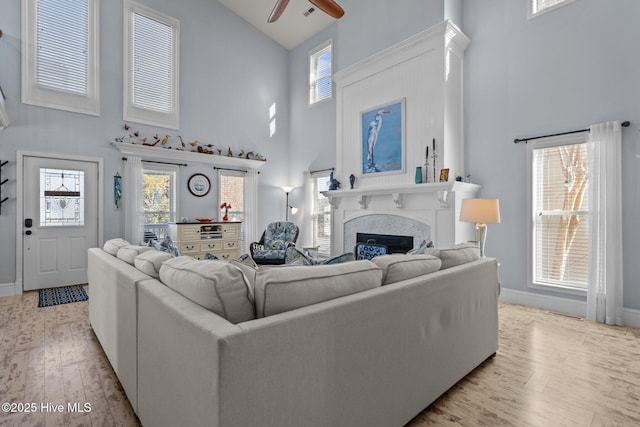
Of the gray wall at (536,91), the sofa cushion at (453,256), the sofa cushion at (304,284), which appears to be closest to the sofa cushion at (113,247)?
the sofa cushion at (304,284)

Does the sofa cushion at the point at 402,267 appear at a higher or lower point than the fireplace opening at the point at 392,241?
higher

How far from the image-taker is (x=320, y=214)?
23.4 ft

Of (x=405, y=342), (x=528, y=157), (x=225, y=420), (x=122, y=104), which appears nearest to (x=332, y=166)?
(x=528, y=157)

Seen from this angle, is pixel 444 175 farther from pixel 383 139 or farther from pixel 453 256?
pixel 453 256

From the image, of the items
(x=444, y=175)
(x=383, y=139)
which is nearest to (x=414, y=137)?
(x=383, y=139)

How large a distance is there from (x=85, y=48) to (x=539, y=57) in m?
6.75

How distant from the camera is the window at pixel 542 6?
388 centimetres

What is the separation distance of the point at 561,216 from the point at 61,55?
7541mm

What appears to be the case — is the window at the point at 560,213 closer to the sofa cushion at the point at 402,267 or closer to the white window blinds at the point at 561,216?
the white window blinds at the point at 561,216

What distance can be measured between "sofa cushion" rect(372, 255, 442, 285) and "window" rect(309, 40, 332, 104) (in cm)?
560

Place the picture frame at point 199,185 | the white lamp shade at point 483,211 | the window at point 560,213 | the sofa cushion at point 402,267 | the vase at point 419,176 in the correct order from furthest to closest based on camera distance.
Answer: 1. the picture frame at point 199,185
2. the vase at point 419,176
3. the window at point 560,213
4. the white lamp shade at point 483,211
5. the sofa cushion at point 402,267

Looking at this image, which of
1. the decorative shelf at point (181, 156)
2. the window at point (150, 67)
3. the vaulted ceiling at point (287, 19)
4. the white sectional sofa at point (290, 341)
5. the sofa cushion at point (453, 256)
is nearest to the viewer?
the white sectional sofa at point (290, 341)

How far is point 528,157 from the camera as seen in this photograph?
406cm

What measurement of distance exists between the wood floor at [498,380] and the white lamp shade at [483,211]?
115cm
